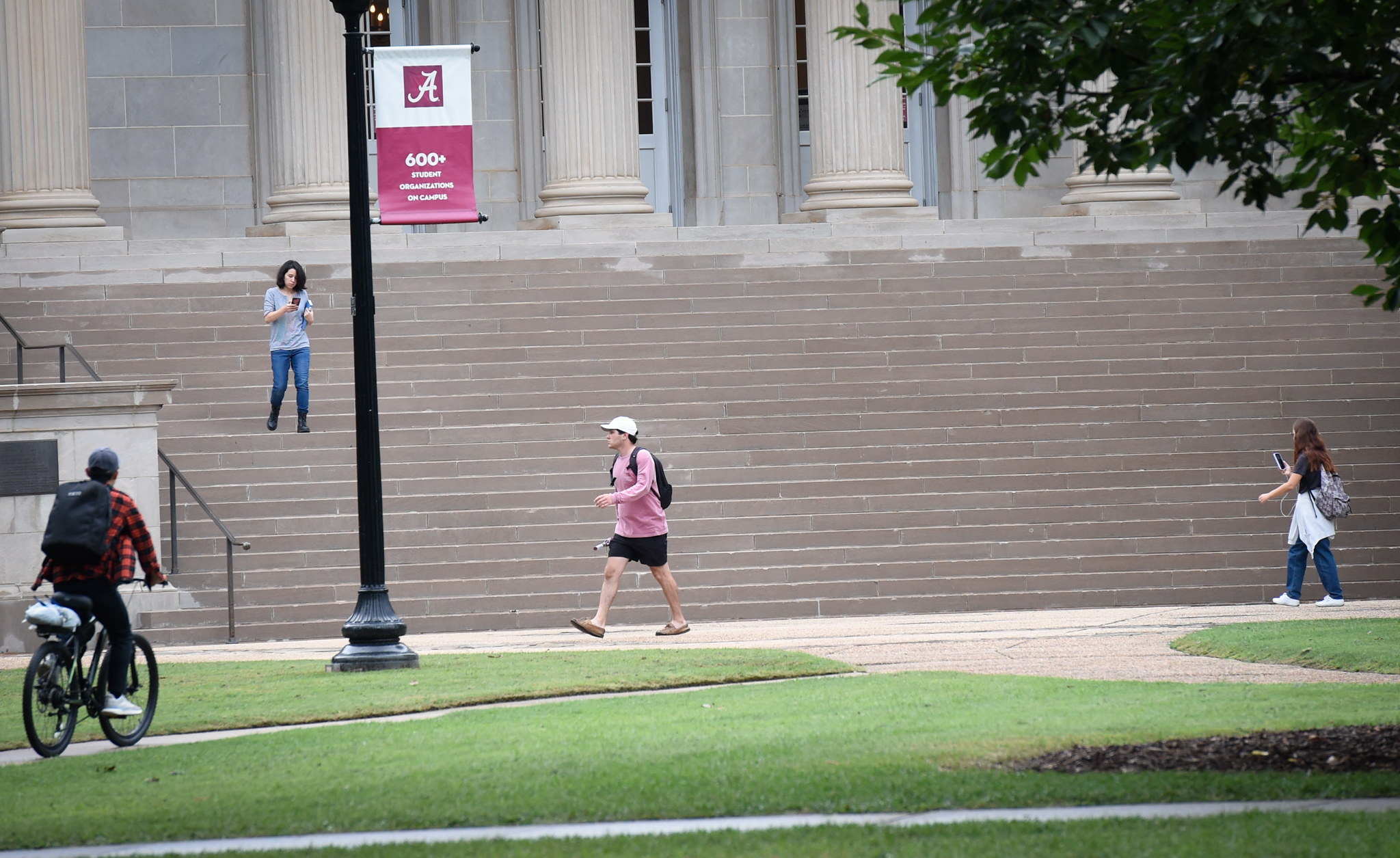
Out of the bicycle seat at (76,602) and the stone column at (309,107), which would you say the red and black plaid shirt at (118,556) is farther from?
the stone column at (309,107)

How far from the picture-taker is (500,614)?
1566 centimetres

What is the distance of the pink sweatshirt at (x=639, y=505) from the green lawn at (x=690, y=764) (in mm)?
3252

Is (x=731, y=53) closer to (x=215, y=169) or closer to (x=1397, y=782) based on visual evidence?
(x=215, y=169)

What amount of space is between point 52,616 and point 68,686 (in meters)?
0.41

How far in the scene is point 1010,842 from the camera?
5.91 m

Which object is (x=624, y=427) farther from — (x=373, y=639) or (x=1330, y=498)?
(x=1330, y=498)

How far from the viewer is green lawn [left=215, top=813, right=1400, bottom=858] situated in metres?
5.73

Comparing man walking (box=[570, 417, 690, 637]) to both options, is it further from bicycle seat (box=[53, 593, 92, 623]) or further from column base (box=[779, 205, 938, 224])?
column base (box=[779, 205, 938, 224])

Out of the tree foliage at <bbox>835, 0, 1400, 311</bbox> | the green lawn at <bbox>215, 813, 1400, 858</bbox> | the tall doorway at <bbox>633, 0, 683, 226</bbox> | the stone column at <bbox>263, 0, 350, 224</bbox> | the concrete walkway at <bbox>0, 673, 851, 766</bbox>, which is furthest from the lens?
the tall doorway at <bbox>633, 0, 683, 226</bbox>

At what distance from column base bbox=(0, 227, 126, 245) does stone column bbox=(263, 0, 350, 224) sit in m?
1.94

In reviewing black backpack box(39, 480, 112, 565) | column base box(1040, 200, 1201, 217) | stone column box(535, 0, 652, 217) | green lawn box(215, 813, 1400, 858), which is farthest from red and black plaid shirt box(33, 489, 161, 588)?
column base box(1040, 200, 1201, 217)

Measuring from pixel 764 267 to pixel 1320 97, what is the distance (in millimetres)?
13951

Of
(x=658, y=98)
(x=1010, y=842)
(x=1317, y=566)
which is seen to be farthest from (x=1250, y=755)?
(x=658, y=98)

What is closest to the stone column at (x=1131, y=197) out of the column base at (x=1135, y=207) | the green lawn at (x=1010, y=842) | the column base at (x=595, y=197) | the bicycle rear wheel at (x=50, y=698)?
the column base at (x=1135, y=207)
